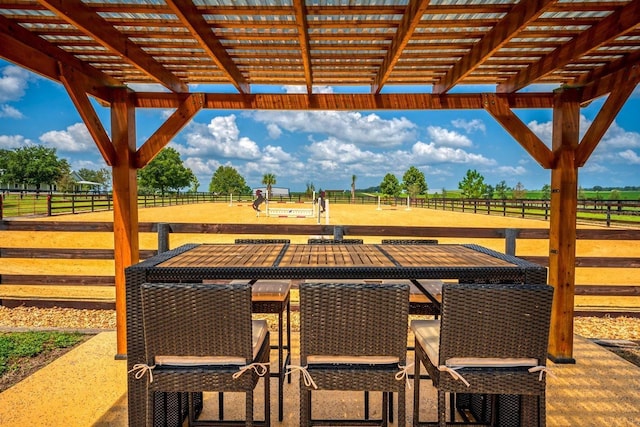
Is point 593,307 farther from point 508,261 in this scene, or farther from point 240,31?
point 240,31

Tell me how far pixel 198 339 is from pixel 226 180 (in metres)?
82.9

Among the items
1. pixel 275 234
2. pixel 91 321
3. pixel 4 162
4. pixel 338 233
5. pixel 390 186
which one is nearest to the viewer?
pixel 338 233

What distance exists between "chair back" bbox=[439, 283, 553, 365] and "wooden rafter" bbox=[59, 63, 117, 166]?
285cm

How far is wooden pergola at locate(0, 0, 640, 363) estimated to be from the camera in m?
2.24

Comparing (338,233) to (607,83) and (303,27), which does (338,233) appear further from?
(607,83)

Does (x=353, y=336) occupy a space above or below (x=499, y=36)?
below

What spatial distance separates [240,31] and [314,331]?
2.03 metres

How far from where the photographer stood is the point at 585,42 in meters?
2.50

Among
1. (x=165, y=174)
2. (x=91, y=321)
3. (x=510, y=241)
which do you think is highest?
(x=165, y=174)

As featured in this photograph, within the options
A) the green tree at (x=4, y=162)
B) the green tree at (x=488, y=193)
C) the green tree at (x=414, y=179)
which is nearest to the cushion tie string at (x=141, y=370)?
the green tree at (x=488, y=193)

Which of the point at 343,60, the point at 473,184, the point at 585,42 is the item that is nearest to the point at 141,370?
the point at 343,60

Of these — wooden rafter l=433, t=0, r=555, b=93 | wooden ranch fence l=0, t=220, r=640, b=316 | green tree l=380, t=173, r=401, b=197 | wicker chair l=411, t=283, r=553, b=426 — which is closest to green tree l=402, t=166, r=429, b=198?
green tree l=380, t=173, r=401, b=197

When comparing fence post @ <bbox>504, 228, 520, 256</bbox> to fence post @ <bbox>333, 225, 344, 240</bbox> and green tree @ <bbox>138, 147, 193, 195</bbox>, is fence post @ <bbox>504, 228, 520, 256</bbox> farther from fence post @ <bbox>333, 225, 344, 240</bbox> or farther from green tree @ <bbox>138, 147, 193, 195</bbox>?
green tree @ <bbox>138, 147, 193, 195</bbox>

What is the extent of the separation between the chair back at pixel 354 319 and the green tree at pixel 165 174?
2160 inches
